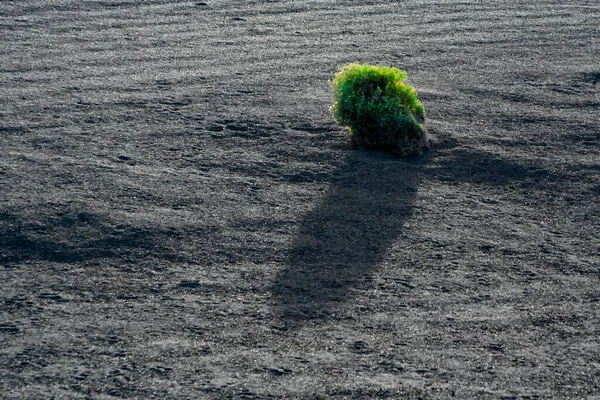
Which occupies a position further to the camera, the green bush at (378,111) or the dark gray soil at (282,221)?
the green bush at (378,111)

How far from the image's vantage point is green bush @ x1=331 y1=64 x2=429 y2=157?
6.70 metres

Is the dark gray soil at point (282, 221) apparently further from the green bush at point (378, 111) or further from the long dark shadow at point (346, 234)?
the green bush at point (378, 111)

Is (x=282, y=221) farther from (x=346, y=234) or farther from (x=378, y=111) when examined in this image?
(x=378, y=111)

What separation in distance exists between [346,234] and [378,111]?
144 cm

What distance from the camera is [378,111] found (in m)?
6.70

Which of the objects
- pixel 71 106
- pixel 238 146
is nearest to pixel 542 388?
pixel 238 146

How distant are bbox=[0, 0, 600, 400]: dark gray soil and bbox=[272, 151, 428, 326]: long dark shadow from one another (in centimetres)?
2

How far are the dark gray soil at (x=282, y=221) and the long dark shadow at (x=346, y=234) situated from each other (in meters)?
0.02

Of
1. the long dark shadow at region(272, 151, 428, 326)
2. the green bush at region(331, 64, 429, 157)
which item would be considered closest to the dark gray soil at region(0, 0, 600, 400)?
the long dark shadow at region(272, 151, 428, 326)

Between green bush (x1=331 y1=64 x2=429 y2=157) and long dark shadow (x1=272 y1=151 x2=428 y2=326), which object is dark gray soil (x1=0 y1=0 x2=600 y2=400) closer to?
long dark shadow (x1=272 y1=151 x2=428 y2=326)

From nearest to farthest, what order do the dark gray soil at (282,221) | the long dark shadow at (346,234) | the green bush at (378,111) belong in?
the dark gray soil at (282,221), the long dark shadow at (346,234), the green bush at (378,111)

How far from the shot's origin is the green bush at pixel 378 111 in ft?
22.0

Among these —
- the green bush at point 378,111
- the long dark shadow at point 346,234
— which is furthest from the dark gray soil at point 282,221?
the green bush at point 378,111

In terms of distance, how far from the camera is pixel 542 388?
4.27 meters
